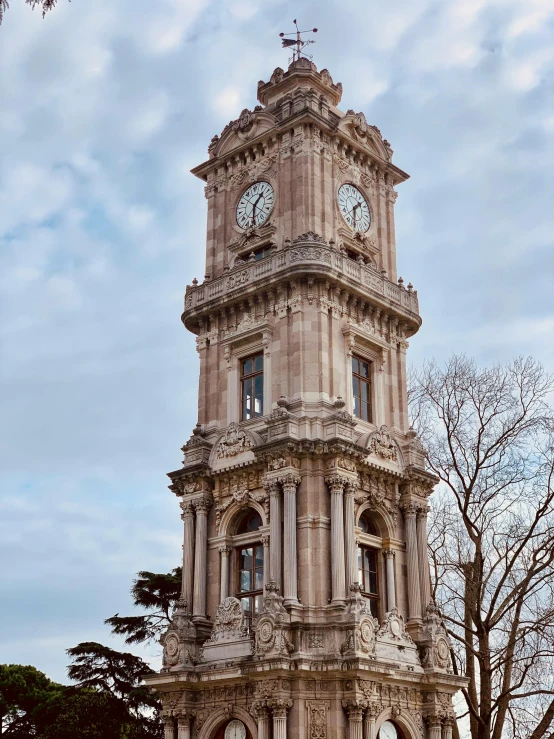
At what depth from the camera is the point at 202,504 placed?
33.5m

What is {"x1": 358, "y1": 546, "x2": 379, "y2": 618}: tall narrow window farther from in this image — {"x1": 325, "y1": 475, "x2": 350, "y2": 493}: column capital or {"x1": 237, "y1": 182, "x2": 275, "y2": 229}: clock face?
{"x1": 237, "y1": 182, "x2": 275, "y2": 229}: clock face

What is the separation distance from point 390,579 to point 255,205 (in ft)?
48.6

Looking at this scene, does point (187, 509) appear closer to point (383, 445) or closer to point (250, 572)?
point (250, 572)

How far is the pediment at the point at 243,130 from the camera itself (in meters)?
37.7

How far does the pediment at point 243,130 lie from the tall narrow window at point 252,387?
916 centimetres

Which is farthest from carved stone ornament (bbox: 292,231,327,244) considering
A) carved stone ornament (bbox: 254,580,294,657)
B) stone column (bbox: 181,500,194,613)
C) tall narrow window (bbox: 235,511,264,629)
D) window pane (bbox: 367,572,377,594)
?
carved stone ornament (bbox: 254,580,294,657)

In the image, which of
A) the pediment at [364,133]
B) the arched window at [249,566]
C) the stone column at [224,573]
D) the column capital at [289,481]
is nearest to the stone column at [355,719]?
the arched window at [249,566]

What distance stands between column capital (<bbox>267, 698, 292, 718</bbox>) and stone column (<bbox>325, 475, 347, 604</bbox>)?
332 centimetres

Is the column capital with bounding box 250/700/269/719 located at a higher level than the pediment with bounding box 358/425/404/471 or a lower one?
lower

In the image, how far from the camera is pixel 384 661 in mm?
29984

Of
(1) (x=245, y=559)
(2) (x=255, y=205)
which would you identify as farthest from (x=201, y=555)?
(2) (x=255, y=205)

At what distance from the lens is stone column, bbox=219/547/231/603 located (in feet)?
105

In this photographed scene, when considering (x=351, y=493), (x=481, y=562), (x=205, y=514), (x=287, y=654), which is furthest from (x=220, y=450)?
(x=481, y=562)

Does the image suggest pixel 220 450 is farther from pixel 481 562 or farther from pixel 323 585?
pixel 481 562
